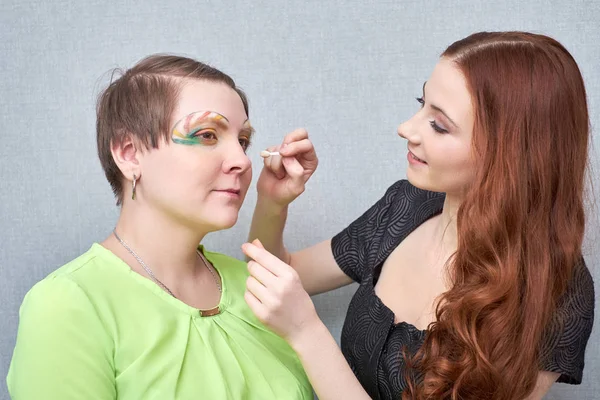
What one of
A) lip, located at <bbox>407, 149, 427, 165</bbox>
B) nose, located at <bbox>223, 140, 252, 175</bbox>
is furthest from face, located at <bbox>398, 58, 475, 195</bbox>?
nose, located at <bbox>223, 140, 252, 175</bbox>

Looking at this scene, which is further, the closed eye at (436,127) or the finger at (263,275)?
the closed eye at (436,127)

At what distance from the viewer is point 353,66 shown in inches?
78.0

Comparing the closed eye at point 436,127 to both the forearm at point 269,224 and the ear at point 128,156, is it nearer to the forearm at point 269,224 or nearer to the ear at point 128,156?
the forearm at point 269,224

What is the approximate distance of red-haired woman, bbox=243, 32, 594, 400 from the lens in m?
1.33

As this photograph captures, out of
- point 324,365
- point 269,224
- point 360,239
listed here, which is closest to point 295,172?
point 269,224

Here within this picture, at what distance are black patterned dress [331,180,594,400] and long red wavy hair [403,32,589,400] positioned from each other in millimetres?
37

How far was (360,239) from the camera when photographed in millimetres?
1739

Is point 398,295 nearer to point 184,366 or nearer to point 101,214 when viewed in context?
point 184,366

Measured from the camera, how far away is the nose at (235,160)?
1310 mm

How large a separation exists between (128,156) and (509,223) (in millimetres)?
740

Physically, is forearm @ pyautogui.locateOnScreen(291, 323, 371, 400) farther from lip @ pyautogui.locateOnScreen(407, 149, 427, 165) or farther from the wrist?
lip @ pyautogui.locateOnScreen(407, 149, 427, 165)

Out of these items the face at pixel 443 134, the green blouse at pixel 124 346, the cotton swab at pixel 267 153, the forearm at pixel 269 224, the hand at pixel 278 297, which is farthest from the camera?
the forearm at pixel 269 224

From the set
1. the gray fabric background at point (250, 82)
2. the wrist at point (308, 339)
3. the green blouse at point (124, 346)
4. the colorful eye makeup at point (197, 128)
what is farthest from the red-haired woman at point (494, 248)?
the gray fabric background at point (250, 82)

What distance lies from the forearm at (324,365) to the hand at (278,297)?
0.02 metres
